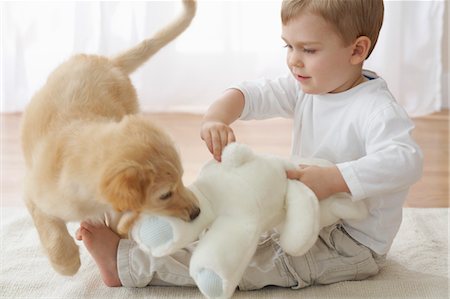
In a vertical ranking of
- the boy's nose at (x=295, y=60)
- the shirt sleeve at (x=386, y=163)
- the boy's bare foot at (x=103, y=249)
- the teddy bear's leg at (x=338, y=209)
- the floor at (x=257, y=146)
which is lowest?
the floor at (x=257, y=146)

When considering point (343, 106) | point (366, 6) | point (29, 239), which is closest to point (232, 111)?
point (343, 106)

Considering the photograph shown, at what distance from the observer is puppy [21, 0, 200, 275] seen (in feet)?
3.52

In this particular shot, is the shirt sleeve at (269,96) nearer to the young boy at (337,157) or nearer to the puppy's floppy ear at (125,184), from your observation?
the young boy at (337,157)

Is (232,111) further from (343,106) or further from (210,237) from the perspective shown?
(210,237)

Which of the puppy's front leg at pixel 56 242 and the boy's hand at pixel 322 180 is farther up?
the boy's hand at pixel 322 180

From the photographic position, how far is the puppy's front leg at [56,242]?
1.32 metres

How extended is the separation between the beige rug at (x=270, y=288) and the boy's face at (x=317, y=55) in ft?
1.32

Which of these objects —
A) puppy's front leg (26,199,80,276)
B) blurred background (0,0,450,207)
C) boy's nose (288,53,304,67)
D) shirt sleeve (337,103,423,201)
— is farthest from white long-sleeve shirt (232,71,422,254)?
blurred background (0,0,450,207)

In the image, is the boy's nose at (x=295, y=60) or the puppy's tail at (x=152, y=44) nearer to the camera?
the boy's nose at (x=295, y=60)

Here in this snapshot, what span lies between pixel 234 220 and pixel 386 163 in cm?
32

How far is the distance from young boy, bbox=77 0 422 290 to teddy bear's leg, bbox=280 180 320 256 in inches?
2.9

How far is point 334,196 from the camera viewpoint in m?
1.31

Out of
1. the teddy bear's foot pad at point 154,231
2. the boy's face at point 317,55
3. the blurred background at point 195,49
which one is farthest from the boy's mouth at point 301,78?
the blurred background at point 195,49

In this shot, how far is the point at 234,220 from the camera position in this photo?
117 cm
